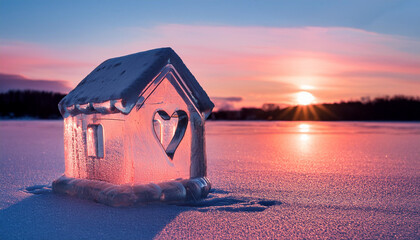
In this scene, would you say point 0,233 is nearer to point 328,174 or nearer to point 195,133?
point 195,133

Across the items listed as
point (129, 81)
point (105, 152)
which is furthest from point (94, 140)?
point (129, 81)

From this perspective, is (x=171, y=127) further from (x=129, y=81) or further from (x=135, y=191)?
(x=135, y=191)

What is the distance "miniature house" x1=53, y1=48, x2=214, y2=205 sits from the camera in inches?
198

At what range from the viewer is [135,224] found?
13.5ft

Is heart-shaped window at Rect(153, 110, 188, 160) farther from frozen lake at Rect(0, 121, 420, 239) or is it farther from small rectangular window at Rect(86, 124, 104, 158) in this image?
frozen lake at Rect(0, 121, 420, 239)

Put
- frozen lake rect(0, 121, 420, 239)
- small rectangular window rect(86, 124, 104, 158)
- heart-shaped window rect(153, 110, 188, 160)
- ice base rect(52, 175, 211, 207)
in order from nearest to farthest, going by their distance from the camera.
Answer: frozen lake rect(0, 121, 420, 239)
ice base rect(52, 175, 211, 207)
small rectangular window rect(86, 124, 104, 158)
heart-shaped window rect(153, 110, 188, 160)

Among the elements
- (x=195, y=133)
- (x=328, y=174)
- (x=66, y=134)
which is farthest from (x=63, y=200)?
(x=328, y=174)

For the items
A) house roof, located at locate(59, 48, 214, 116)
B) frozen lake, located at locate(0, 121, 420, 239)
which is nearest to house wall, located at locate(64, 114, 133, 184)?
house roof, located at locate(59, 48, 214, 116)

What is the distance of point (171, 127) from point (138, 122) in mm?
1008

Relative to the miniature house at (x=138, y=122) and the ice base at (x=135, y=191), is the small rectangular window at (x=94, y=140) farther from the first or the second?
the ice base at (x=135, y=191)

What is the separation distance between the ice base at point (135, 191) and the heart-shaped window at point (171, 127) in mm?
585

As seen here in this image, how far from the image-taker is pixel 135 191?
4.88 meters

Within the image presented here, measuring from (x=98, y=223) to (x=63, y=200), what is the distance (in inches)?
55.0

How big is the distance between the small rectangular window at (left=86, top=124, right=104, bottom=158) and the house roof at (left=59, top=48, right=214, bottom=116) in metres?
0.36
